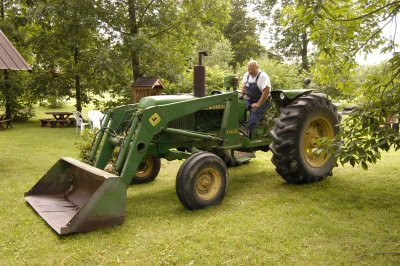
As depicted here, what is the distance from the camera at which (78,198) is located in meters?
4.82

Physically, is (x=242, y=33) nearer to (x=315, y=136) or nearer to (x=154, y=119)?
(x=315, y=136)

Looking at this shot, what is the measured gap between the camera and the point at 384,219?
4.35 metres

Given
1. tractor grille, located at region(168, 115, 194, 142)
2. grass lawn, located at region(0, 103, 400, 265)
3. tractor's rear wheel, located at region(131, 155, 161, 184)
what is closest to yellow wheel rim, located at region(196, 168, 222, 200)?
grass lawn, located at region(0, 103, 400, 265)

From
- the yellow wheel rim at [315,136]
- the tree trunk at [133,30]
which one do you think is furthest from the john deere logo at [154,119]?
the tree trunk at [133,30]

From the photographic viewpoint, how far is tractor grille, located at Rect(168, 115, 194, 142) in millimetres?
5347

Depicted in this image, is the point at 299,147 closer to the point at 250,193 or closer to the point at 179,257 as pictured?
the point at 250,193

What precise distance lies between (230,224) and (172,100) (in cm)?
208

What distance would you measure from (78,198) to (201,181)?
1.70 metres

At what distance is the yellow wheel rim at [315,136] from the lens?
6.06 metres

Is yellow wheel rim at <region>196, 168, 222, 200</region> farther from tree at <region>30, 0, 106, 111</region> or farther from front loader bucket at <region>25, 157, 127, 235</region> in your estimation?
tree at <region>30, 0, 106, 111</region>

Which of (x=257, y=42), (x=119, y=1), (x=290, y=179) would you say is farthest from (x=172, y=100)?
(x=257, y=42)

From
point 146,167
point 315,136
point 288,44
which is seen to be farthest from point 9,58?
point 288,44

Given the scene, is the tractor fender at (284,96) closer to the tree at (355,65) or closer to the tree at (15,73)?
the tree at (355,65)

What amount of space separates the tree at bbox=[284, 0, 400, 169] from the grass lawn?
0.81 meters
